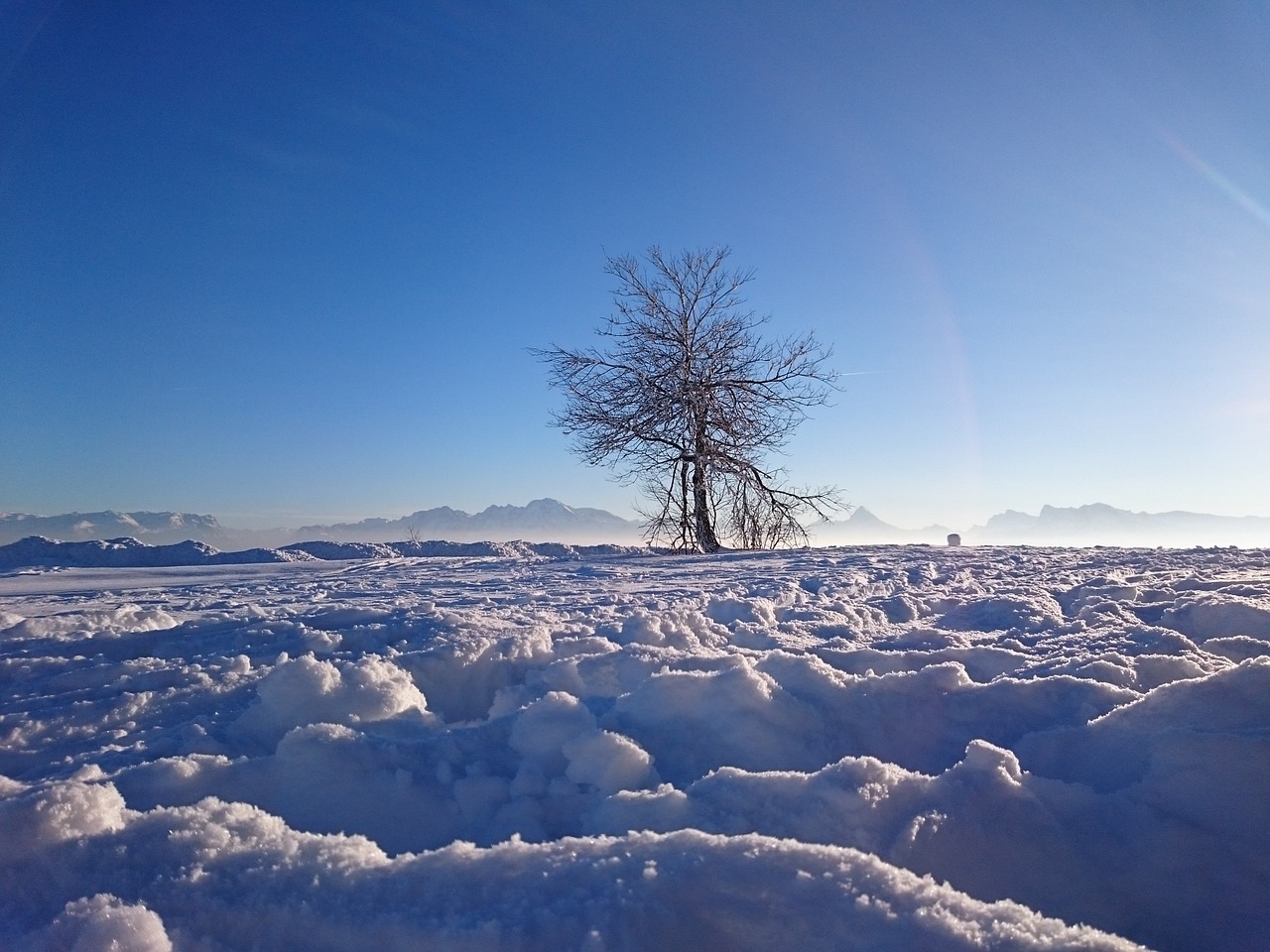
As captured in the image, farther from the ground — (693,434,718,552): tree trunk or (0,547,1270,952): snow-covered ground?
(693,434,718,552): tree trunk

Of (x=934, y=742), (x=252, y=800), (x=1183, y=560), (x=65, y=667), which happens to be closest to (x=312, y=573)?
(x=65, y=667)

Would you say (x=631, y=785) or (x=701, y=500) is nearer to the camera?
(x=631, y=785)

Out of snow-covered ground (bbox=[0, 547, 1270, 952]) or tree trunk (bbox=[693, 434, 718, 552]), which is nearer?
snow-covered ground (bbox=[0, 547, 1270, 952])

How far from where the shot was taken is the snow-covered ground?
1095 mm

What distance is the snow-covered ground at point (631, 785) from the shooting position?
1.09 meters

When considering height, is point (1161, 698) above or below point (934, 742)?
above

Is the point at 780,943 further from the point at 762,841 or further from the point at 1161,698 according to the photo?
the point at 1161,698

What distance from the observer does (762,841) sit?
118cm

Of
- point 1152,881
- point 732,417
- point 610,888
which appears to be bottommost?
point 1152,881

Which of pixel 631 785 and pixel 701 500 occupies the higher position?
pixel 701 500

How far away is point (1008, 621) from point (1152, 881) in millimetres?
2695

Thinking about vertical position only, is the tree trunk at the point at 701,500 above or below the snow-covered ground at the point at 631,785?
above

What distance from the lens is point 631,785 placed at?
178cm

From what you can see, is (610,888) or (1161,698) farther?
(1161,698)
